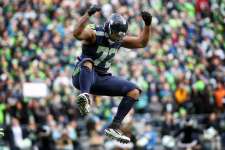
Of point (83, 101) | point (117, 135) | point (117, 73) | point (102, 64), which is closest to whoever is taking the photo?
point (83, 101)

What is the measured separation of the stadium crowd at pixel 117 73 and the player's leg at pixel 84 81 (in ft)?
26.3

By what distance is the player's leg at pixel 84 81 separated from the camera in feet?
41.0

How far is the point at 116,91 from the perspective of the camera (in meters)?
13.3

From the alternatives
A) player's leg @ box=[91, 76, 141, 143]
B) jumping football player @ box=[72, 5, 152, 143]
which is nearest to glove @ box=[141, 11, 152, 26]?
jumping football player @ box=[72, 5, 152, 143]

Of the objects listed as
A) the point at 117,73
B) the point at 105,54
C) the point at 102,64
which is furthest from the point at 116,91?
the point at 117,73

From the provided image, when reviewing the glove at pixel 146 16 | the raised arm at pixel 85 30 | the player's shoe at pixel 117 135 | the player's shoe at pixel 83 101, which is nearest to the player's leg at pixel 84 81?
the player's shoe at pixel 83 101

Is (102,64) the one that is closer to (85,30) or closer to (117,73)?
(85,30)

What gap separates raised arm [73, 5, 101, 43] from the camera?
12.5 metres

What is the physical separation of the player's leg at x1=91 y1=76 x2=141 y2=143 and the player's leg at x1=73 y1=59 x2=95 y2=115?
234mm

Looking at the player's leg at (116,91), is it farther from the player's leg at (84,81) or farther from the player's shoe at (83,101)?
the player's shoe at (83,101)

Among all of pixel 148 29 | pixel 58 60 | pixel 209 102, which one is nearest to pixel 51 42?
pixel 58 60

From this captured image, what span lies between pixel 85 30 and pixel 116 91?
3.93 ft

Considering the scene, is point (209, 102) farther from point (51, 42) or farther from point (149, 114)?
point (51, 42)

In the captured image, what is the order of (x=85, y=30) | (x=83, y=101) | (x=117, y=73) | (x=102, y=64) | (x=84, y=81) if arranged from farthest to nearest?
1. (x=117, y=73)
2. (x=102, y=64)
3. (x=84, y=81)
4. (x=85, y=30)
5. (x=83, y=101)
